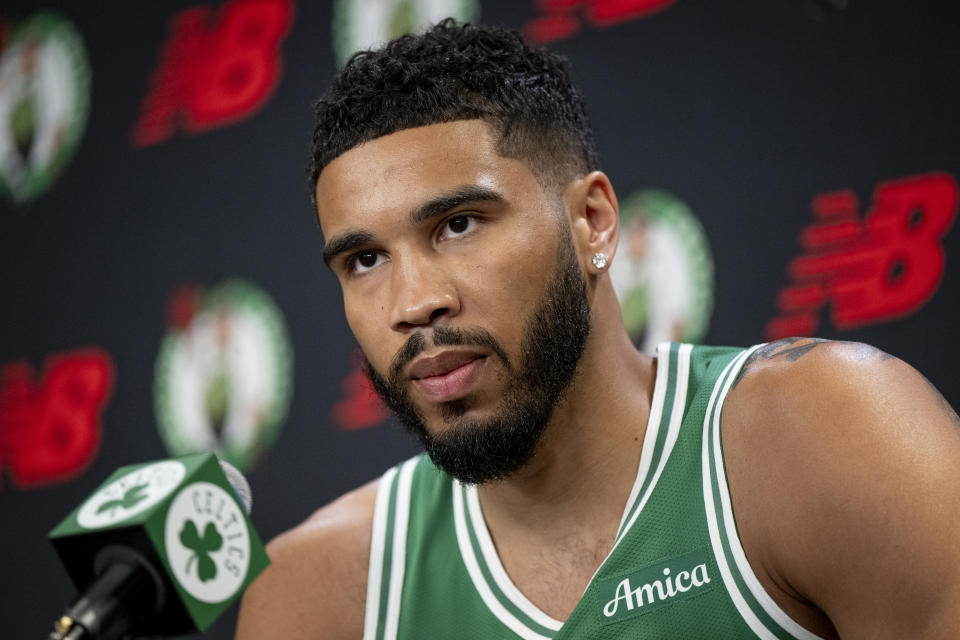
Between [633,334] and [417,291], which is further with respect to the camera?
[633,334]

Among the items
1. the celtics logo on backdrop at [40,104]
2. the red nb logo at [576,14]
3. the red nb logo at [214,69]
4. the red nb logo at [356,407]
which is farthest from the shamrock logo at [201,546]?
the celtics logo on backdrop at [40,104]

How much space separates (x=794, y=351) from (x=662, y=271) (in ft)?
2.70

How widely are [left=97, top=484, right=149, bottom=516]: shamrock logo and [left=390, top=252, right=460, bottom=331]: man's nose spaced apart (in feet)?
1.44

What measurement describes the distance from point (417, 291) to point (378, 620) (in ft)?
1.60

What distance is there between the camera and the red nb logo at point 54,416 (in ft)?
8.98

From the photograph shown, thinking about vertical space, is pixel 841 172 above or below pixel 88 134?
below

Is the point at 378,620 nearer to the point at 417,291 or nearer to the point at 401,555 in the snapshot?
the point at 401,555

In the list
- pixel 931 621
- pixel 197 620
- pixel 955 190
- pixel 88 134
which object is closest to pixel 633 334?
pixel 955 190

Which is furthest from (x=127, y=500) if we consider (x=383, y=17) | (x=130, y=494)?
(x=383, y=17)

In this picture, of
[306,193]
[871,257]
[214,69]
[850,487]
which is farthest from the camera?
[214,69]

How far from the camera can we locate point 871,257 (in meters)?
1.89

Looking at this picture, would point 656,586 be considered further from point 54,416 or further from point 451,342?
point 54,416

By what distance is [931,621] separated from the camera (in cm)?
97

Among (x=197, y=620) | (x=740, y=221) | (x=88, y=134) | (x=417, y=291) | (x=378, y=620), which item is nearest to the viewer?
(x=197, y=620)
